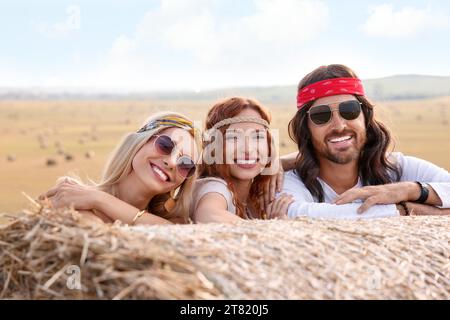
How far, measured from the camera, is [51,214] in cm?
361

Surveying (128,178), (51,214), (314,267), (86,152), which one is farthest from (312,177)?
(86,152)

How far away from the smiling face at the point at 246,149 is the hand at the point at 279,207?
11.9 inches

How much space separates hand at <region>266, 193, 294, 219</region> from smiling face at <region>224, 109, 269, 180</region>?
302mm

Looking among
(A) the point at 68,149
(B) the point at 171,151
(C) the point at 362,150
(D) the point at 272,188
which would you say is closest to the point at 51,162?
(A) the point at 68,149

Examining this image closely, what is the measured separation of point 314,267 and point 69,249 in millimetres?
A: 1275

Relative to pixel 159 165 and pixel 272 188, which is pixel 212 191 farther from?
pixel 272 188

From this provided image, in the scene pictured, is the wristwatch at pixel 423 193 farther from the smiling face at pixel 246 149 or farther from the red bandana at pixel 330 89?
the smiling face at pixel 246 149

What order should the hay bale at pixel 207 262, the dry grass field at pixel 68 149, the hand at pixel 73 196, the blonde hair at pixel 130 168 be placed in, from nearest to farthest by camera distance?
1. the hay bale at pixel 207 262
2. the hand at pixel 73 196
3. the blonde hair at pixel 130 168
4. the dry grass field at pixel 68 149

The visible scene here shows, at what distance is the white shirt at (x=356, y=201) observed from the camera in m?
5.77

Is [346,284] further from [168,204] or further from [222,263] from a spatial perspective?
[168,204]

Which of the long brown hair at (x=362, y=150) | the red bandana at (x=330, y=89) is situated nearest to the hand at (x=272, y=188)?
the long brown hair at (x=362, y=150)

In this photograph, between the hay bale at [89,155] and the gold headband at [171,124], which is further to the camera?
the hay bale at [89,155]

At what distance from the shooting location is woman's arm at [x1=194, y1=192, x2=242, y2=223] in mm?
5156

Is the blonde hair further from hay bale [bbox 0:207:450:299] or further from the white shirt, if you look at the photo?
hay bale [bbox 0:207:450:299]
